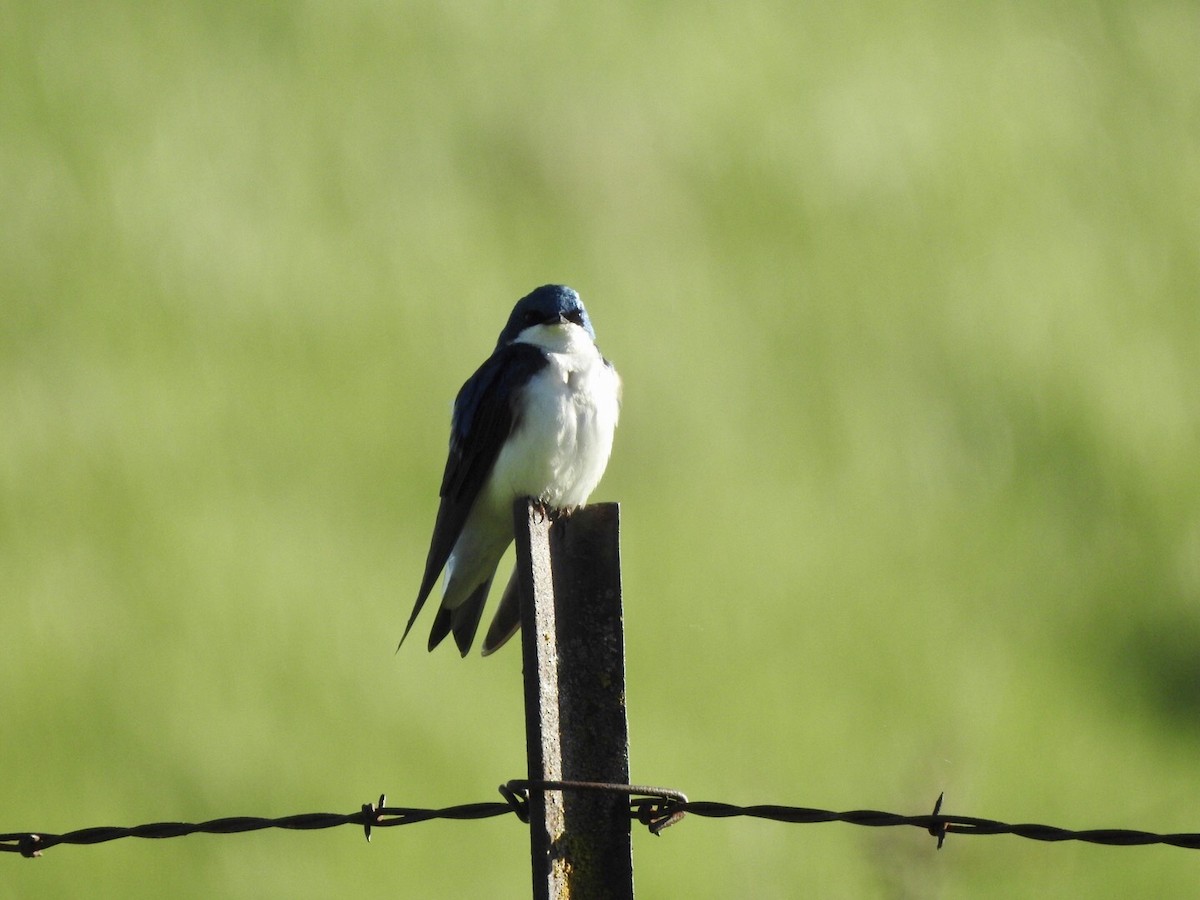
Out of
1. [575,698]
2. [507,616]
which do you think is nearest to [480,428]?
[507,616]

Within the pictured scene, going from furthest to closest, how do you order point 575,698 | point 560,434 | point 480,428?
point 480,428, point 560,434, point 575,698

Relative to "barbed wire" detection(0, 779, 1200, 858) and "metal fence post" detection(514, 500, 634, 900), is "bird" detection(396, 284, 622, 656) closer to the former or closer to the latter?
"barbed wire" detection(0, 779, 1200, 858)

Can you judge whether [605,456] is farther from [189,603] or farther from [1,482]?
[1,482]

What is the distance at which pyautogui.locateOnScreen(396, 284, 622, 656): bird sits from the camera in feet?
13.4

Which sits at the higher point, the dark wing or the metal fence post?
the dark wing

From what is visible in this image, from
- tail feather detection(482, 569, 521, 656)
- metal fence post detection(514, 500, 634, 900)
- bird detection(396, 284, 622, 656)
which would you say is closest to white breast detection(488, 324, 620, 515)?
bird detection(396, 284, 622, 656)

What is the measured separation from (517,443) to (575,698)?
5.79 ft

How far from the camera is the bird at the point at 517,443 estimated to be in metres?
4.09

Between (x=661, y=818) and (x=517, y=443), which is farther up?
(x=517, y=443)

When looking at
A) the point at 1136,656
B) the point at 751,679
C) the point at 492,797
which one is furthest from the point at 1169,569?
the point at 492,797

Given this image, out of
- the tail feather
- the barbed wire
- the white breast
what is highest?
the white breast

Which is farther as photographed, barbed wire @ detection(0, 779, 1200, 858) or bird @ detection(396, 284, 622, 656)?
bird @ detection(396, 284, 622, 656)

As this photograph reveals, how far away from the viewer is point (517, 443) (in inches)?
162

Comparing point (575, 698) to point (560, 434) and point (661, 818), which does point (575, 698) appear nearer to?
point (661, 818)
